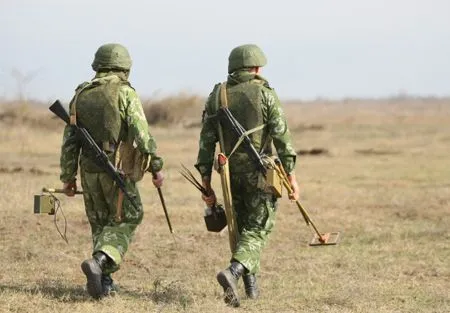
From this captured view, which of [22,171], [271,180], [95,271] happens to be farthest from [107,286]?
[22,171]

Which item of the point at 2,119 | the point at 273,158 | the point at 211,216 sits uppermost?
the point at 273,158

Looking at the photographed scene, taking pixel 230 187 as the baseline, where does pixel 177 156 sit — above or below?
below

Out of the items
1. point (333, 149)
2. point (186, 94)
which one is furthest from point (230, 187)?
point (186, 94)

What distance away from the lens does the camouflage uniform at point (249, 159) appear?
24.0ft

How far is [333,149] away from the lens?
24578mm

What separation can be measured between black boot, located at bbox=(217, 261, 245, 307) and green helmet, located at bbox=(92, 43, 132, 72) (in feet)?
5.75

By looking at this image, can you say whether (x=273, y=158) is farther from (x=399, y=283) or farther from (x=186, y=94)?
(x=186, y=94)

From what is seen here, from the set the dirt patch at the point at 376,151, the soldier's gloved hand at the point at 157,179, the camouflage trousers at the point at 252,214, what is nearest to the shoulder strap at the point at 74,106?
the soldier's gloved hand at the point at 157,179

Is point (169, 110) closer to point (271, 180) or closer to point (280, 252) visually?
point (280, 252)

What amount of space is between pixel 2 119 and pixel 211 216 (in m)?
26.5

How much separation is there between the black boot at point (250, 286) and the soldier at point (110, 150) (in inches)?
38.0

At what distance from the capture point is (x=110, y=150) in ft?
23.8

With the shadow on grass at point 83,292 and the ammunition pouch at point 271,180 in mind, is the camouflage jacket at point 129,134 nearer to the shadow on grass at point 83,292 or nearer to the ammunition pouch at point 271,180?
the ammunition pouch at point 271,180

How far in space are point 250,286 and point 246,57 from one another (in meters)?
1.77
